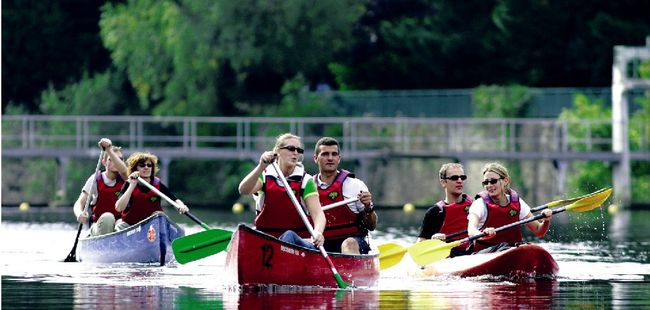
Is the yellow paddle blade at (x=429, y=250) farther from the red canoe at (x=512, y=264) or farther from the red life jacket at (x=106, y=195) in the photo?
the red life jacket at (x=106, y=195)

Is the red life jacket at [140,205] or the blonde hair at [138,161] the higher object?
the blonde hair at [138,161]

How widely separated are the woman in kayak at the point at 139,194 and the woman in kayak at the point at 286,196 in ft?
13.0

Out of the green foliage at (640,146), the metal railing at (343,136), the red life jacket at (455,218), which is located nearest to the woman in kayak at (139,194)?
the red life jacket at (455,218)

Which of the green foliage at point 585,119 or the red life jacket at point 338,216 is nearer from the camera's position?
the red life jacket at point 338,216

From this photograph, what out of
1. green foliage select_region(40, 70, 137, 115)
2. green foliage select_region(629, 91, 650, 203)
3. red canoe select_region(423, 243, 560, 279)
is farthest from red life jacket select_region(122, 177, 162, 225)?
green foliage select_region(40, 70, 137, 115)

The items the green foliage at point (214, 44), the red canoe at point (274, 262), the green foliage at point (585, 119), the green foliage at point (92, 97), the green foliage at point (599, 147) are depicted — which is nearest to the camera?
the red canoe at point (274, 262)

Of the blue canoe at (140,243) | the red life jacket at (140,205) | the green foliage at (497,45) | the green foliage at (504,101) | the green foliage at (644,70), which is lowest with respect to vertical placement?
the blue canoe at (140,243)

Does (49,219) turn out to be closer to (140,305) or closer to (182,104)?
(182,104)

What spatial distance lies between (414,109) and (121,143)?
7545 mm

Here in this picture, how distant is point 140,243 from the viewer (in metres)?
23.6

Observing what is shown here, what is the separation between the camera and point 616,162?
1845 inches

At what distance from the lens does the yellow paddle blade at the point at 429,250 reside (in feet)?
69.6

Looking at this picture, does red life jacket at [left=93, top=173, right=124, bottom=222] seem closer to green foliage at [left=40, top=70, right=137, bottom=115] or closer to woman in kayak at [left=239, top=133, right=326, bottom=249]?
woman in kayak at [left=239, top=133, right=326, bottom=249]

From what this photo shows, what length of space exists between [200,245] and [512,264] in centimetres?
310
